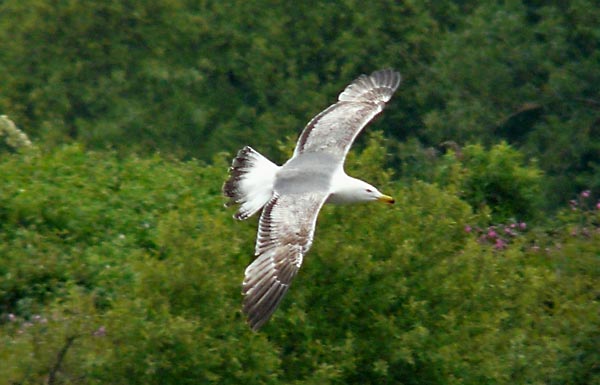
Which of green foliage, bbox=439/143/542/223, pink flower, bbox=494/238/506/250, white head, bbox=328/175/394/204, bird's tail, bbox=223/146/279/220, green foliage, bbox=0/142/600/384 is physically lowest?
green foliage, bbox=439/143/542/223

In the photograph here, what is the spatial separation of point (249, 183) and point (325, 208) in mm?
532

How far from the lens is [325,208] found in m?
10.9

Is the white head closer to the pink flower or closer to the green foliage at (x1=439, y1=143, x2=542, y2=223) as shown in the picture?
the pink flower

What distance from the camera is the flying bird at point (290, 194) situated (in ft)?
31.9

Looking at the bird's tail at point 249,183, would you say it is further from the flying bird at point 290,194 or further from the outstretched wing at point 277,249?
the outstretched wing at point 277,249

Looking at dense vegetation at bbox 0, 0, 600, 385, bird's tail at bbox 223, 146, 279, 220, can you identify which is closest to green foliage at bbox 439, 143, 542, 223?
dense vegetation at bbox 0, 0, 600, 385

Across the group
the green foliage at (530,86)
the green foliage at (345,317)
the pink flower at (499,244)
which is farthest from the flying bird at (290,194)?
the green foliage at (530,86)

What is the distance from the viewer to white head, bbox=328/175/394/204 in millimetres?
10445

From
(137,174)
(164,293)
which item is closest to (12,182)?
(137,174)

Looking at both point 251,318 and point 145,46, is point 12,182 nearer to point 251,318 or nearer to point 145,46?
point 251,318

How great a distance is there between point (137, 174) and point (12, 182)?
1222 mm

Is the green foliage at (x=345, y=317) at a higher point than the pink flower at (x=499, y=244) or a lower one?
higher

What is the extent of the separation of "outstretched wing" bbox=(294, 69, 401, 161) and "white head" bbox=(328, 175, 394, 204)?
55cm

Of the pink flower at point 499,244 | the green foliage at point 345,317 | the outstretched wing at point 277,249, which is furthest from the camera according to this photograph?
the pink flower at point 499,244
